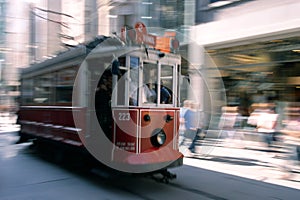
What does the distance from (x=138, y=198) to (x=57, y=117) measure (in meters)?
3.25

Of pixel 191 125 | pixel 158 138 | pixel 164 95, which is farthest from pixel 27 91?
pixel 158 138

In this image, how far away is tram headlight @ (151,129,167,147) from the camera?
5930 millimetres

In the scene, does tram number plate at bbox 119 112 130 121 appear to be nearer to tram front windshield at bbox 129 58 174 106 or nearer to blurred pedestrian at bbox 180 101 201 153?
tram front windshield at bbox 129 58 174 106

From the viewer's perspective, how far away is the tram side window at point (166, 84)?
6291 mm

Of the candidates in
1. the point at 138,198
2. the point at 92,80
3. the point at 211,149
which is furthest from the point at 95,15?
the point at 138,198

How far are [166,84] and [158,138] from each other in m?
1.15

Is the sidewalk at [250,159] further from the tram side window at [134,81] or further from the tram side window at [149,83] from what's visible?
the tram side window at [134,81]

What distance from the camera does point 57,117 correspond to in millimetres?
7672

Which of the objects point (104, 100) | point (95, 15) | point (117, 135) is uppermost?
point (95, 15)

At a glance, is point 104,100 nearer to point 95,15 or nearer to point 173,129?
point 173,129

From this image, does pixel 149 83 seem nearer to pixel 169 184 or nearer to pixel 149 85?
pixel 149 85

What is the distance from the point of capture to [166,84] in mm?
6410

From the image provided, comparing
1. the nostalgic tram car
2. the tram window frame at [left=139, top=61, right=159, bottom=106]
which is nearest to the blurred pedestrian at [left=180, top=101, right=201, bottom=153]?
the nostalgic tram car

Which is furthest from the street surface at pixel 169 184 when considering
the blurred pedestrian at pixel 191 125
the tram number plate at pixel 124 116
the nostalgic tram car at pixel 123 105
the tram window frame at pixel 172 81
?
the tram window frame at pixel 172 81
